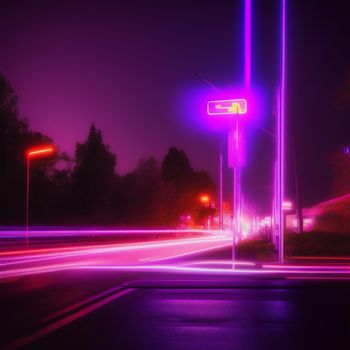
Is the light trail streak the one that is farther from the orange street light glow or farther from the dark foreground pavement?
the orange street light glow

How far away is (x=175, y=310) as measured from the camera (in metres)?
11.5

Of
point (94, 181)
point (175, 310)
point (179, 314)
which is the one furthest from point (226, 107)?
point (94, 181)

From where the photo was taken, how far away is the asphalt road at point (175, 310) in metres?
8.66

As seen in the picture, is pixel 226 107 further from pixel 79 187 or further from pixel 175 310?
pixel 79 187

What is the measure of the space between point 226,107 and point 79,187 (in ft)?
183

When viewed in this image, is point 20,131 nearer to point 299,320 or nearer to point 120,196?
point 120,196

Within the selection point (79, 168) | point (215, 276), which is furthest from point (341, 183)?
point (79, 168)

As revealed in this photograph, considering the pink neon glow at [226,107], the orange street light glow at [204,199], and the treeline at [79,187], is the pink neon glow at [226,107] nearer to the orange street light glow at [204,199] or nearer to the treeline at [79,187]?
the treeline at [79,187]

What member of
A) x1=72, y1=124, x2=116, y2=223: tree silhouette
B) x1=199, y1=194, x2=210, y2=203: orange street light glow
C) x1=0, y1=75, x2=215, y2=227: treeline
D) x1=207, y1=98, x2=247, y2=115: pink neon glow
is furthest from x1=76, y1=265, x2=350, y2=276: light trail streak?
x1=199, y1=194, x2=210, y2=203: orange street light glow

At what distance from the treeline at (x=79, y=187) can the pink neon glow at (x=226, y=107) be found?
39.2m

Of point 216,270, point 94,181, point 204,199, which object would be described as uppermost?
point 94,181

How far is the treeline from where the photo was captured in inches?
2349

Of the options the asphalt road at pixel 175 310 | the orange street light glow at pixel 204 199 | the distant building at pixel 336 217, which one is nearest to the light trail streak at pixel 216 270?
the asphalt road at pixel 175 310

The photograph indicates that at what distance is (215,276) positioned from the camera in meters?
18.2
